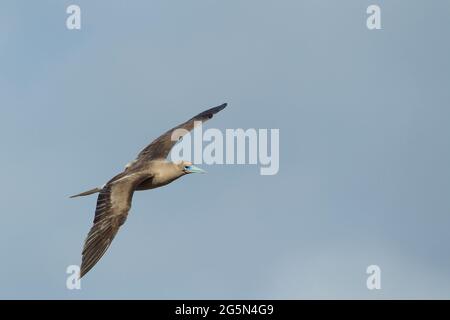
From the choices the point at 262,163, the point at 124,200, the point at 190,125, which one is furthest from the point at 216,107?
the point at 124,200

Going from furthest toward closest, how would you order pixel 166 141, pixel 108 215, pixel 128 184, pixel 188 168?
1. pixel 166 141
2. pixel 188 168
3. pixel 128 184
4. pixel 108 215

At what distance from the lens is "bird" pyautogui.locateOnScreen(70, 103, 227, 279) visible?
2327 cm

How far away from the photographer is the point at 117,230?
23.7 meters

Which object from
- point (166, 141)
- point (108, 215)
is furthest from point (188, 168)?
point (108, 215)

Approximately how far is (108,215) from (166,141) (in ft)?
16.6

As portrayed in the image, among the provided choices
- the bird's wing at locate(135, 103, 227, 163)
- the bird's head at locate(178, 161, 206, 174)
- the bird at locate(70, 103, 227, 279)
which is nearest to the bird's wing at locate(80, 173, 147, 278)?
the bird at locate(70, 103, 227, 279)

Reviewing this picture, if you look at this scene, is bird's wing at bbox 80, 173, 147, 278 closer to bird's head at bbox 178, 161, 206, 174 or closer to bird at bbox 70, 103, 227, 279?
bird at bbox 70, 103, 227, 279

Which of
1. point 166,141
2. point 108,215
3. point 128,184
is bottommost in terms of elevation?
point 108,215

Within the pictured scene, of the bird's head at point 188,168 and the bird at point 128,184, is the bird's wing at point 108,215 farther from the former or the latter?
the bird's head at point 188,168

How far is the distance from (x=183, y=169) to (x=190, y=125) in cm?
301

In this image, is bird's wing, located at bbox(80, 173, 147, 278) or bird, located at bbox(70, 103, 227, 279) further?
bird, located at bbox(70, 103, 227, 279)

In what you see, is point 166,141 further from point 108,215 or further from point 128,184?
point 108,215

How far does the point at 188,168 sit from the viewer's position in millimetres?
26875
